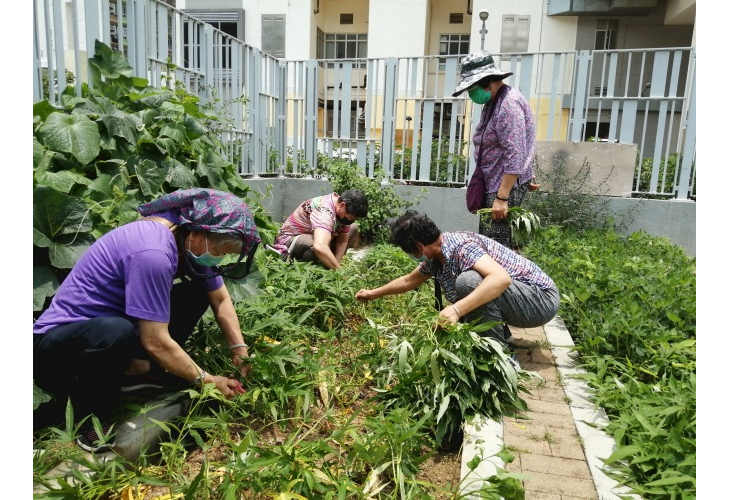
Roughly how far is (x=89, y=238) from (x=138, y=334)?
792 millimetres

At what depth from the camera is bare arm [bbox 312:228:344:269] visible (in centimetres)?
436

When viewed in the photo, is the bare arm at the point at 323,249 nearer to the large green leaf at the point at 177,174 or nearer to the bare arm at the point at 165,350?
the large green leaf at the point at 177,174

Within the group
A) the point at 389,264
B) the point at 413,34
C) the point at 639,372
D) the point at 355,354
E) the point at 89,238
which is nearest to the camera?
the point at 89,238

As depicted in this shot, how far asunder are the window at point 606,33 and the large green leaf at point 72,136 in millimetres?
19993

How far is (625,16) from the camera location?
1920 centimetres

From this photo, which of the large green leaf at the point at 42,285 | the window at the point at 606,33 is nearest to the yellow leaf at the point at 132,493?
the large green leaf at the point at 42,285

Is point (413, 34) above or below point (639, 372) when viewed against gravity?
above

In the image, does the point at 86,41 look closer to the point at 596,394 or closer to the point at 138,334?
the point at 138,334

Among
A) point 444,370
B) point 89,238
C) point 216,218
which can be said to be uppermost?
point 216,218

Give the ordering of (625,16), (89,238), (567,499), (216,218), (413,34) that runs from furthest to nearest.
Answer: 1. (413,34)
2. (625,16)
3. (89,238)
4. (216,218)
5. (567,499)

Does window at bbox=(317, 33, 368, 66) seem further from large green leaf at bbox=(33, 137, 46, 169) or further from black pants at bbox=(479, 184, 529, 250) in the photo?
large green leaf at bbox=(33, 137, 46, 169)

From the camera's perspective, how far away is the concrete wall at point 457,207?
707cm

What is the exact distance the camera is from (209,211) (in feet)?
7.38

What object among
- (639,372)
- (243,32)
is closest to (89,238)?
(639,372)
